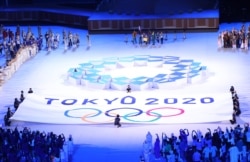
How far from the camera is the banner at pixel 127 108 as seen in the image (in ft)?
74.4

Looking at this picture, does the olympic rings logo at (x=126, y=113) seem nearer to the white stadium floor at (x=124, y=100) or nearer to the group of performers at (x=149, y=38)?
the white stadium floor at (x=124, y=100)

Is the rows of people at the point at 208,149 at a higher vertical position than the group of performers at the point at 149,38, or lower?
lower

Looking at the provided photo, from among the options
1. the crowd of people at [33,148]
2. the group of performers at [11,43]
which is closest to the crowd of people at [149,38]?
the group of performers at [11,43]

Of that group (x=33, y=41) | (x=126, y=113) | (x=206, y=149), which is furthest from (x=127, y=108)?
(x=33, y=41)

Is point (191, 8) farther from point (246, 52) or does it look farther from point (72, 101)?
point (72, 101)

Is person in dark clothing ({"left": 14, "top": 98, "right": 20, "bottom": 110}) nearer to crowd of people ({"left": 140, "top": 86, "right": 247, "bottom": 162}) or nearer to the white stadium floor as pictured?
the white stadium floor

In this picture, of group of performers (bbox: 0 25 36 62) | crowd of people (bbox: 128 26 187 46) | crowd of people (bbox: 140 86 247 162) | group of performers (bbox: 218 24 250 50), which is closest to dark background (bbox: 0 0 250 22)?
crowd of people (bbox: 128 26 187 46)

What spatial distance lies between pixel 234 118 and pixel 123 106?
4.97 m

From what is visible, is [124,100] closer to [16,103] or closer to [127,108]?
[127,108]

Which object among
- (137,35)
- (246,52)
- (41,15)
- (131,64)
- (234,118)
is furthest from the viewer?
(41,15)

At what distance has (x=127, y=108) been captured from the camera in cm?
2406

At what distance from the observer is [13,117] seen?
22891 mm

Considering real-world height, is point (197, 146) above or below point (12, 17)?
below

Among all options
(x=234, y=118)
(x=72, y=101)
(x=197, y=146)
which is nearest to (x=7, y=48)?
(x=72, y=101)
